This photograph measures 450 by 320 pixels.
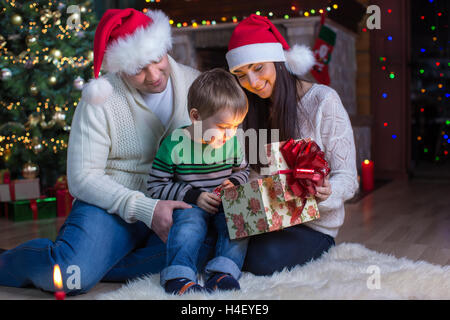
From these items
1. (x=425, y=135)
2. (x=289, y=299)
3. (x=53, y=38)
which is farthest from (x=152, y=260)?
(x=425, y=135)

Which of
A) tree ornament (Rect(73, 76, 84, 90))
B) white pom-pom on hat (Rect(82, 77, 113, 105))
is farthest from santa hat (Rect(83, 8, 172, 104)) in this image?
tree ornament (Rect(73, 76, 84, 90))

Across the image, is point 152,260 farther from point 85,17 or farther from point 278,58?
point 85,17

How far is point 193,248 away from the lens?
1.56 metres

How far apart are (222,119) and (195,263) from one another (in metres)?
0.44

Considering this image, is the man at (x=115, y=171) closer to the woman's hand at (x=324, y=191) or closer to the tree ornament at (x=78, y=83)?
the woman's hand at (x=324, y=191)

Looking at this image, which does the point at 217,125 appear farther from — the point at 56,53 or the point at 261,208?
the point at 56,53

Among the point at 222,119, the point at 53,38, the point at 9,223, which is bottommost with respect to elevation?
the point at 9,223

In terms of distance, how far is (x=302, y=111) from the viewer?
1812 mm

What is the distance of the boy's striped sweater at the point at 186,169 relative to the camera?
165 centimetres

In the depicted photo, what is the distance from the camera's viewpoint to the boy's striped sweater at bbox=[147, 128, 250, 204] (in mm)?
1654

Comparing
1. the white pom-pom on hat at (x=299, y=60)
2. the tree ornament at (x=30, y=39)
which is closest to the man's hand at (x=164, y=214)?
the white pom-pom on hat at (x=299, y=60)

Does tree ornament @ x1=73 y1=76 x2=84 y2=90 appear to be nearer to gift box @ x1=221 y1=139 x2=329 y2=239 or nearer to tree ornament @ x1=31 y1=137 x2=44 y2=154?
tree ornament @ x1=31 y1=137 x2=44 y2=154

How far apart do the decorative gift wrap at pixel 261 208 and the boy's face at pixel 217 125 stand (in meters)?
0.17
